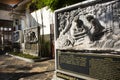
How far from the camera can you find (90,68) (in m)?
4.21

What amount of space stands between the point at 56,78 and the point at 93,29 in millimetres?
2317

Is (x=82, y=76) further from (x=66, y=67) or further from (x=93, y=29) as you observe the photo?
(x=93, y=29)

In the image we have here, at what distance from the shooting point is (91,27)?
416cm

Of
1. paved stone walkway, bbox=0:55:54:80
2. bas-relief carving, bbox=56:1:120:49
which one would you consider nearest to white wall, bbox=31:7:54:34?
paved stone walkway, bbox=0:55:54:80

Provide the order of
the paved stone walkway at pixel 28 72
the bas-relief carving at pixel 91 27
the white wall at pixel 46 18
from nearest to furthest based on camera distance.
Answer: the bas-relief carving at pixel 91 27
the paved stone walkway at pixel 28 72
the white wall at pixel 46 18

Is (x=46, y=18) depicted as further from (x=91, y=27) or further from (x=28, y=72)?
(x=91, y=27)

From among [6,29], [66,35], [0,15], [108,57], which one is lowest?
[108,57]

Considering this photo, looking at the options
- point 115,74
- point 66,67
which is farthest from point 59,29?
point 115,74

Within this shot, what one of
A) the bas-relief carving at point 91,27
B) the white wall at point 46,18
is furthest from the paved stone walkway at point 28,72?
the white wall at point 46,18

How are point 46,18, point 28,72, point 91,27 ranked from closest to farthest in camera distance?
1. point 91,27
2. point 28,72
3. point 46,18

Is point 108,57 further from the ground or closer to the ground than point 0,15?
closer to the ground

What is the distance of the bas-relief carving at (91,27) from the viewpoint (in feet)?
12.1

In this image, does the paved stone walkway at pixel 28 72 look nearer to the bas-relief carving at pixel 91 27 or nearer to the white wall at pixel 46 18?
the bas-relief carving at pixel 91 27

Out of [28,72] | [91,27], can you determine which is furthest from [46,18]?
[91,27]
